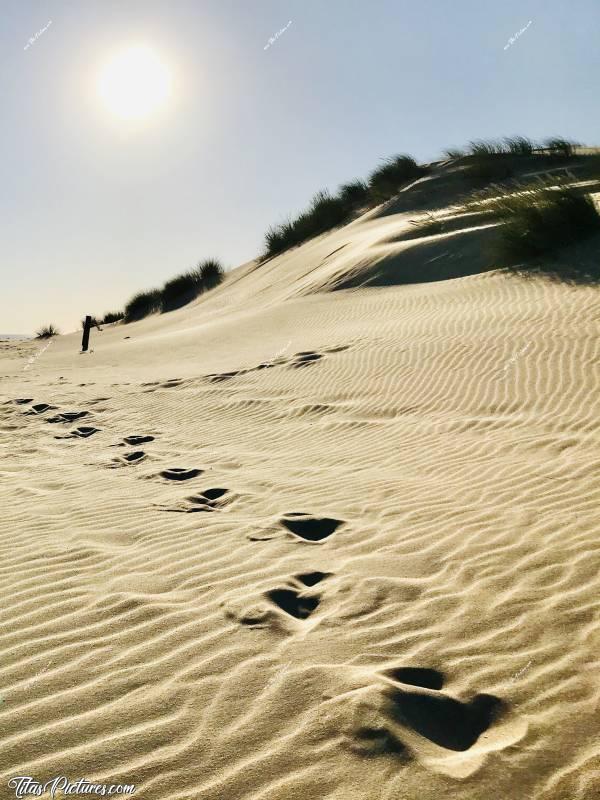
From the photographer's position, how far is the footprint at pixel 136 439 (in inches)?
331

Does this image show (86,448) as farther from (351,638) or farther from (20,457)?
(351,638)

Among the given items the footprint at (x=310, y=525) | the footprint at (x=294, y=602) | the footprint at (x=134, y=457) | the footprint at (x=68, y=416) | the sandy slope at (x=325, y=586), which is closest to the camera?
the sandy slope at (x=325, y=586)

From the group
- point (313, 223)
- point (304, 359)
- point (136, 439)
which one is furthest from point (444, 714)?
point (313, 223)

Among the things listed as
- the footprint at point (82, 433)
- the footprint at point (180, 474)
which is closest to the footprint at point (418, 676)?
the footprint at point (180, 474)

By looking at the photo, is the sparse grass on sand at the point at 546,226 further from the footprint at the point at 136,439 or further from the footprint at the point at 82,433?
the footprint at the point at 82,433

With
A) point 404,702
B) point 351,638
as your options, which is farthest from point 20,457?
point 404,702

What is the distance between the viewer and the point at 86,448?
8.21 metres

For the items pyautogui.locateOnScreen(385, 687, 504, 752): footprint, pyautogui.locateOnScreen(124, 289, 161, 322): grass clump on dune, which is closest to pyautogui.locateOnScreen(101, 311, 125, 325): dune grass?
pyautogui.locateOnScreen(124, 289, 161, 322): grass clump on dune

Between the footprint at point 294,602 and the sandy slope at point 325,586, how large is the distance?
0.02 m

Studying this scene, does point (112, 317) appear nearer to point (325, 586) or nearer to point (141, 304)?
point (141, 304)

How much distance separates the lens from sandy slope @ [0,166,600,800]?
8.18 feet

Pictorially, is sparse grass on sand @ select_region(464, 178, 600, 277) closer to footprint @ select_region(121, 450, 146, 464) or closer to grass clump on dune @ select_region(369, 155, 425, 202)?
footprint @ select_region(121, 450, 146, 464)

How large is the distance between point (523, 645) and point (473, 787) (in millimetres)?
1008

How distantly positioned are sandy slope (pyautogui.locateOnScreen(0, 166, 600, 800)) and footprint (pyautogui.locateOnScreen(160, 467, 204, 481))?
5 centimetres
